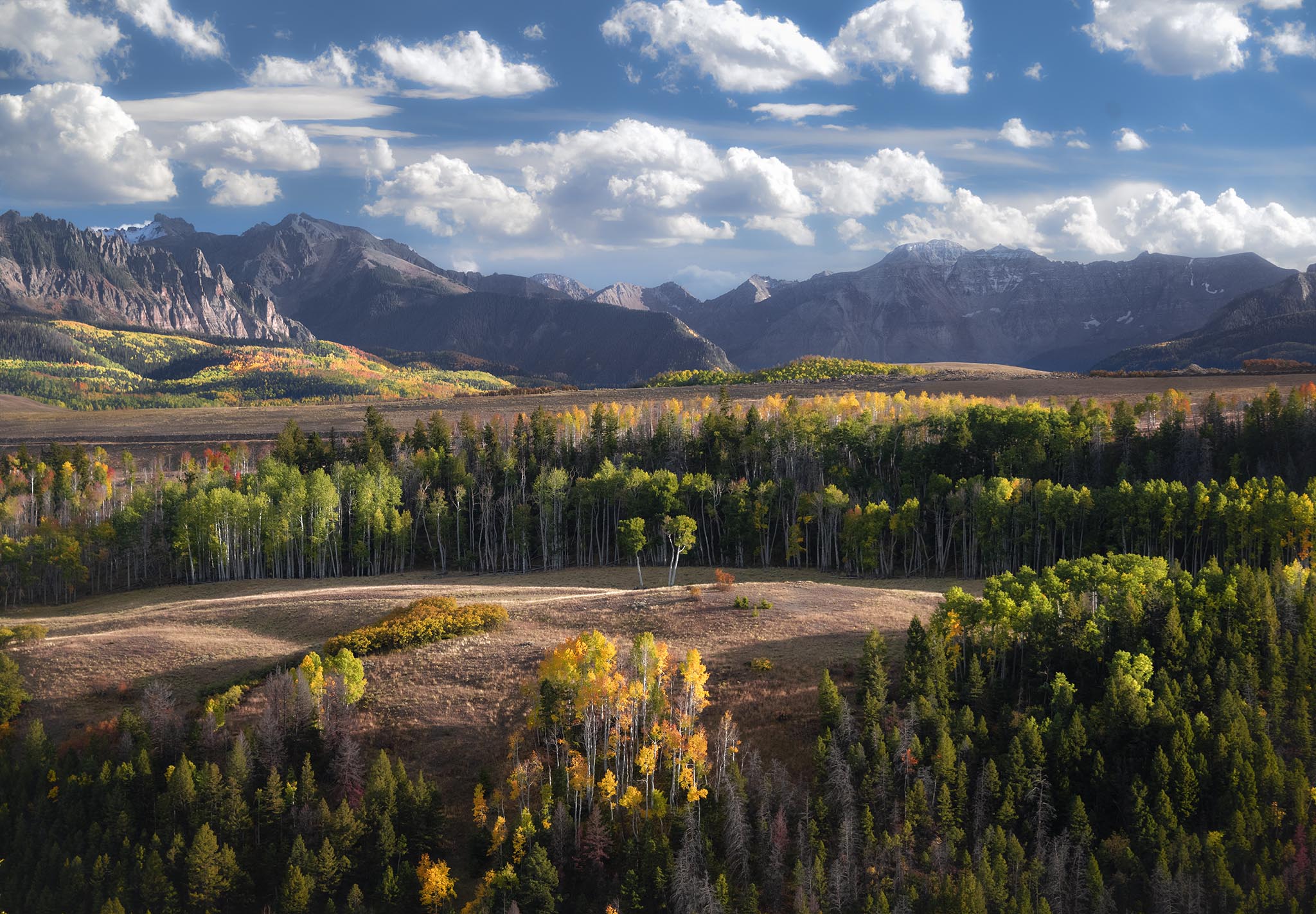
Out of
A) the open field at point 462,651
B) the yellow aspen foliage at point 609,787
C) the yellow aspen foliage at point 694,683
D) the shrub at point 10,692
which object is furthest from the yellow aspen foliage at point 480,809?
the shrub at point 10,692

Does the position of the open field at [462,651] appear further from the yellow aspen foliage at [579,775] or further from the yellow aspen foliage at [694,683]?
Result: the yellow aspen foliage at [579,775]

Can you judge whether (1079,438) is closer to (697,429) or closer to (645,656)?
(697,429)

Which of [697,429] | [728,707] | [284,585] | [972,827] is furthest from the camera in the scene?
[697,429]

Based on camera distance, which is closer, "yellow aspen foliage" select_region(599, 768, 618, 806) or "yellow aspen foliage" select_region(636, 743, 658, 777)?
"yellow aspen foliage" select_region(599, 768, 618, 806)

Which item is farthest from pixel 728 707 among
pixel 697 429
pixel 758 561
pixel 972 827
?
pixel 697 429

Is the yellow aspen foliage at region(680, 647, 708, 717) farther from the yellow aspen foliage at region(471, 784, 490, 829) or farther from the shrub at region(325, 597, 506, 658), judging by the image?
the shrub at region(325, 597, 506, 658)

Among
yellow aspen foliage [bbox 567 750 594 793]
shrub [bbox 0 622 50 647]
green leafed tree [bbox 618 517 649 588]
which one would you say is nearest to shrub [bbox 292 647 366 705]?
yellow aspen foliage [bbox 567 750 594 793]
